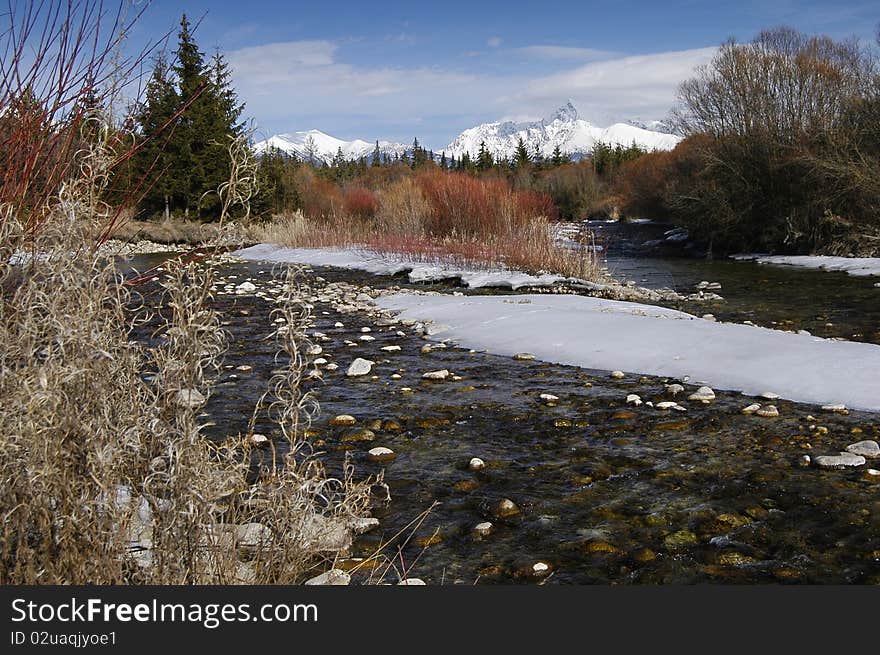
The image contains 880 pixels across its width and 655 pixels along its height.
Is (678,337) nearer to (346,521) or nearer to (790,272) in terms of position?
(346,521)

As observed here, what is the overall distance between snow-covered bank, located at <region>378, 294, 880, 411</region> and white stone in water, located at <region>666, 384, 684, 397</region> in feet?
1.22

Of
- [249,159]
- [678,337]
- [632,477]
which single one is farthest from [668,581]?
[678,337]

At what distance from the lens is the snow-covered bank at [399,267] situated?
13.5 m

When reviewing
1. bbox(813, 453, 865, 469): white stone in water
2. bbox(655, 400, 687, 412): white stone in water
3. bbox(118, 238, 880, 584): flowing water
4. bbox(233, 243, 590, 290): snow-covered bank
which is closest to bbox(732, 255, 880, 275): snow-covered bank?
bbox(233, 243, 590, 290): snow-covered bank

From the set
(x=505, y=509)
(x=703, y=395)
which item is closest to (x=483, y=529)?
(x=505, y=509)

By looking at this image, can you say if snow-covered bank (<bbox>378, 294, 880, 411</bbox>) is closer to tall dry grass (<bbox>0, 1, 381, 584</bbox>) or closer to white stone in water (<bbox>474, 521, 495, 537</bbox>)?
white stone in water (<bbox>474, 521, 495, 537</bbox>)

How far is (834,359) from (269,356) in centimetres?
584

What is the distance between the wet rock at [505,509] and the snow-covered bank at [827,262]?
570 inches

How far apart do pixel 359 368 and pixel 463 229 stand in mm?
10861

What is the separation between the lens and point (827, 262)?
17984 millimetres

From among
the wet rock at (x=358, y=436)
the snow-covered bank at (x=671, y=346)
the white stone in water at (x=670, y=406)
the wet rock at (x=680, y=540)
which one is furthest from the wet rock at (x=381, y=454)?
the snow-covered bank at (x=671, y=346)

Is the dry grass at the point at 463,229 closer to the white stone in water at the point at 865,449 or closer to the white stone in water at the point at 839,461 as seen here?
the white stone in water at the point at 865,449

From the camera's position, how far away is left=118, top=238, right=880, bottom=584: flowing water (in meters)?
3.25

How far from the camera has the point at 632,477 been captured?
13.9ft
